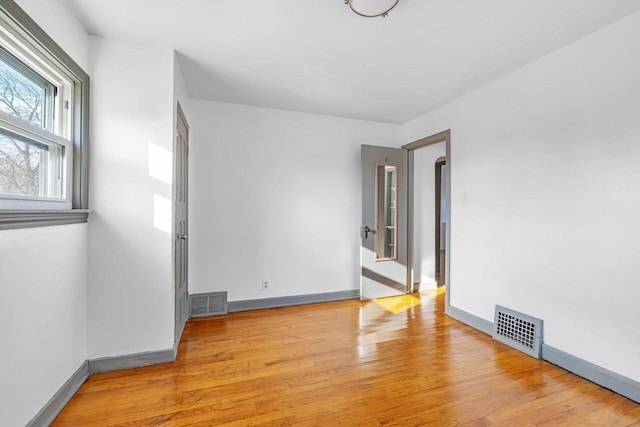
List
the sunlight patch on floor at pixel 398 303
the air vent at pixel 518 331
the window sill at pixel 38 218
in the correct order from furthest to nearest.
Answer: the sunlight patch on floor at pixel 398 303
the air vent at pixel 518 331
the window sill at pixel 38 218

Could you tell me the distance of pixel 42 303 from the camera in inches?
64.2

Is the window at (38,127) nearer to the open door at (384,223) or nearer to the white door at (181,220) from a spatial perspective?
the white door at (181,220)

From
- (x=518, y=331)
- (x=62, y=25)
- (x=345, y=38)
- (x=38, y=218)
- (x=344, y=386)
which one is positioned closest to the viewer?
(x=38, y=218)

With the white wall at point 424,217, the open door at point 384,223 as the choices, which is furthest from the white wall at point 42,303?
the white wall at point 424,217

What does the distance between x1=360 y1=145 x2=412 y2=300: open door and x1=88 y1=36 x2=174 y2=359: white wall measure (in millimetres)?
2468

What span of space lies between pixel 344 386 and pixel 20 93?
2598 mm

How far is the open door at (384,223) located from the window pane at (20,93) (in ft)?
10.4

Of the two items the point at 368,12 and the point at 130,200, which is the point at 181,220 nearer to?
the point at 130,200

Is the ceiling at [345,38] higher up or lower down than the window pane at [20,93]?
higher up

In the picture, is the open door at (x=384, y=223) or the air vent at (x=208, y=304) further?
the open door at (x=384, y=223)

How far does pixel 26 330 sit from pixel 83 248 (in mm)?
706

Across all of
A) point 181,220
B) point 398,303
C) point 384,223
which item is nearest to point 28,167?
point 181,220

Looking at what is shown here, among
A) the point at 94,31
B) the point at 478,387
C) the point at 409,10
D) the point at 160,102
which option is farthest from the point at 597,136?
the point at 94,31

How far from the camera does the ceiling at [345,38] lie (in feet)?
6.19
